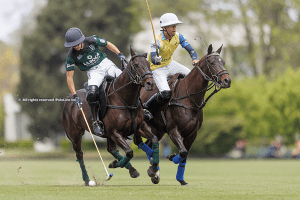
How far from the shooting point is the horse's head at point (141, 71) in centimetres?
878

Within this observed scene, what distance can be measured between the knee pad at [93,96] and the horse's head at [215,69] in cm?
211

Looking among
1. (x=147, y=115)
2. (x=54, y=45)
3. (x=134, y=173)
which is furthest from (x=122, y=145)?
(x=54, y=45)

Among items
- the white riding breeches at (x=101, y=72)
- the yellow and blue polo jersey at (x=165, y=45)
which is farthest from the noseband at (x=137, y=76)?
the yellow and blue polo jersey at (x=165, y=45)

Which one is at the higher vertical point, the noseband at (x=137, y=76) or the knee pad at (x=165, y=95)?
the noseband at (x=137, y=76)

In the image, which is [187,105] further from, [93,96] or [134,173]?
[93,96]

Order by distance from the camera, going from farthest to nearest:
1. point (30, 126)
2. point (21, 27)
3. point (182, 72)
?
point (21, 27), point (30, 126), point (182, 72)

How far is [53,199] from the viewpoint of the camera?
7.18 metres

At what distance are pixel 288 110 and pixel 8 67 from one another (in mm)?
22736

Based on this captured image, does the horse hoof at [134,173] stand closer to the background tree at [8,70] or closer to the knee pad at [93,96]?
the knee pad at [93,96]

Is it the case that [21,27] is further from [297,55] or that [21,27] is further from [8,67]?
[297,55]

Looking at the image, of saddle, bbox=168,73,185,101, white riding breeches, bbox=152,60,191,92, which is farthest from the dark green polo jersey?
saddle, bbox=168,73,185,101

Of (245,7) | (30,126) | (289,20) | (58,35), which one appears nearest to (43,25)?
(58,35)

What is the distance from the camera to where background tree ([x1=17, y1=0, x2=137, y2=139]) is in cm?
3453

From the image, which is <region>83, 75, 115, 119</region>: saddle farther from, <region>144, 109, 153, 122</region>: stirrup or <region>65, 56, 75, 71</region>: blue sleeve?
<region>144, 109, 153, 122</region>: stirrup
